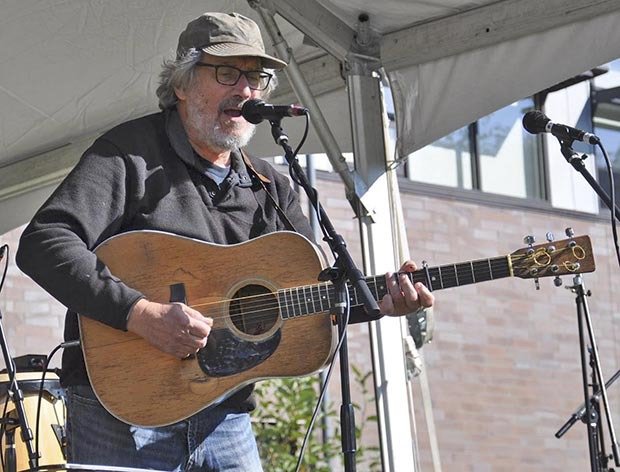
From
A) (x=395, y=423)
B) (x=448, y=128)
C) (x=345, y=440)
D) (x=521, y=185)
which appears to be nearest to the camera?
(x=345, y=440)

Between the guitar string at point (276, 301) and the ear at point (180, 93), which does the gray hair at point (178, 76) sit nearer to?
the ear at point (180, 93)

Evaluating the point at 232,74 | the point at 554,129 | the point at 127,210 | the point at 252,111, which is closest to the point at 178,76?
the point at 232,74

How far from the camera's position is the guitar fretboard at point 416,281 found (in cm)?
386

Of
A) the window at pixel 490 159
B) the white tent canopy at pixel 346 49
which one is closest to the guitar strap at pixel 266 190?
the white tent canopy at pixel 346 49

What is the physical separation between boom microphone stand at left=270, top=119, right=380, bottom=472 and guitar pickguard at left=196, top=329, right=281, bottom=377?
0.39m

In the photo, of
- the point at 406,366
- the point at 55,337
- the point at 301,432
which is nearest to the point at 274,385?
the point at 301,432

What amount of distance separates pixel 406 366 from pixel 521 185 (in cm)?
859

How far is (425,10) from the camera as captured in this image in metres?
5.14

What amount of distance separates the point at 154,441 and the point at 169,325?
0.35 metres

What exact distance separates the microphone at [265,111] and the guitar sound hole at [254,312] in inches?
21.3

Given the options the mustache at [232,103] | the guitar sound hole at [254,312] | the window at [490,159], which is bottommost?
the guitar sound hole at [254,312]

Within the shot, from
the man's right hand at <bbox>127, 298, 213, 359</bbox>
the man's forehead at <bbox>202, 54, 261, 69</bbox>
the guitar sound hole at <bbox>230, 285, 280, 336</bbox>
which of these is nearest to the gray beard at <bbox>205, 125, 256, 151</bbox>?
the man's forehead at <bbox>202, 54, 261, 69</bbox>

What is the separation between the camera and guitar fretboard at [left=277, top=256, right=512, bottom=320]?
12.7 feet

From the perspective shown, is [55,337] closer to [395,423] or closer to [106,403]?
[395,423]
